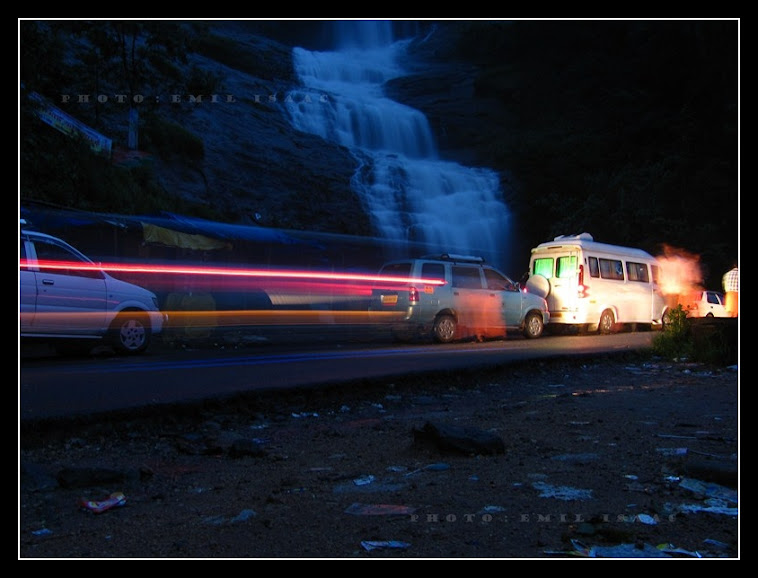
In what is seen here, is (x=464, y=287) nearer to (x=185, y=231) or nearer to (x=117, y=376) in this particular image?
(x=185, y=231)

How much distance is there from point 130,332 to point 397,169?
65.2 ft

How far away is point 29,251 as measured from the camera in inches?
370

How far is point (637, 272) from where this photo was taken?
18719 mm

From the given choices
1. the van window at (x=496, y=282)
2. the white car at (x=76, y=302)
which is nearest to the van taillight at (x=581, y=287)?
the van window at (x=496, y=282)

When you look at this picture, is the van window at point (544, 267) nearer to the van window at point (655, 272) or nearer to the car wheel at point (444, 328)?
the van window at point (655, 272)

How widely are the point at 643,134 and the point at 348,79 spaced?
17.2m

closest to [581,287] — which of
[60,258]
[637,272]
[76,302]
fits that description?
[637,272]

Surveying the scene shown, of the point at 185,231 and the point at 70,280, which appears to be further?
the point at 185,231

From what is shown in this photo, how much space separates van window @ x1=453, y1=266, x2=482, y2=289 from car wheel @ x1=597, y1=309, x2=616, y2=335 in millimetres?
4415

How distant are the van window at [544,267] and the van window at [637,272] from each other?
243 centimetres

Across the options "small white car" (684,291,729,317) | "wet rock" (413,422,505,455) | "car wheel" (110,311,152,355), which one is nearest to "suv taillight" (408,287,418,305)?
"car wheel" (110,311,152,355)

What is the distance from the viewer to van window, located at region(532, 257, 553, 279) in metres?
17.4

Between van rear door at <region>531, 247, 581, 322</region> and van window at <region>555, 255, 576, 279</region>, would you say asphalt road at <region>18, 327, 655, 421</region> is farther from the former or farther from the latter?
van window at <region>555, 255, 576, 279</region>

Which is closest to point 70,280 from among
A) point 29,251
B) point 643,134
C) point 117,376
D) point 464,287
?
point 29,251
